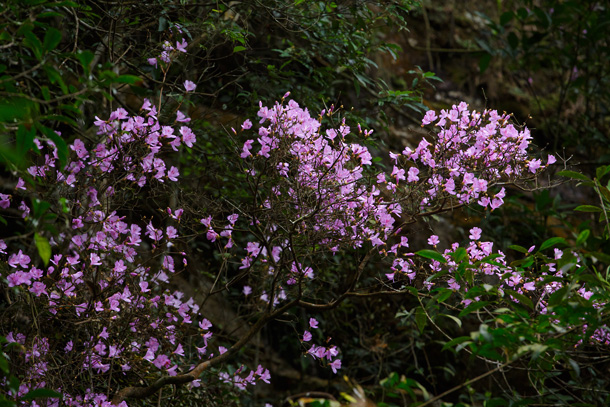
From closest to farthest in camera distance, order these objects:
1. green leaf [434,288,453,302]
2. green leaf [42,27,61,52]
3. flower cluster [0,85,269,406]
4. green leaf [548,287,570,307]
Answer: green leaf [42,27,61,52] → green leaf [548,287,570,307] → green leaf [434,288,453,302] → flower cluster [0,85,269,406]

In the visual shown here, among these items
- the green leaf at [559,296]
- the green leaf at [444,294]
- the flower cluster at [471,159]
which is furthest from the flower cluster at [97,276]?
the green leaf at [559,296]

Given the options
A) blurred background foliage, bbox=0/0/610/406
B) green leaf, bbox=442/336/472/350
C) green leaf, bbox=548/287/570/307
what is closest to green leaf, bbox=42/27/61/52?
blurred background foliage, bbox=0/0/610/406

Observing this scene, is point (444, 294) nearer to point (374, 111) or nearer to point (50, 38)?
point (50, 38)

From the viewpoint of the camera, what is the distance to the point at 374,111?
122 inches

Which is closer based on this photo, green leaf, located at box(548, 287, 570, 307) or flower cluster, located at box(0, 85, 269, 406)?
green leaf, located at box(548, 287, 570, 307)

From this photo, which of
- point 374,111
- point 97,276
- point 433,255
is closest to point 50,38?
point 97,276

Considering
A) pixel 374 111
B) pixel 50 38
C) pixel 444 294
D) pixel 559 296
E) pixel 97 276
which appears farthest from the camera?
pixel 374 111

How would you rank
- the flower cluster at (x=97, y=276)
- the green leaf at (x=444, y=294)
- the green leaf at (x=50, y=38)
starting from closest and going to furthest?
1. the green leaf at (x=50, y=38)
2. the green leaf at (x=444, y=294)
3. the flower cluster at (x=97, y=276)

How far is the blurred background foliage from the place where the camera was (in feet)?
5.08

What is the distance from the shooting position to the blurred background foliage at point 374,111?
5.08 ft

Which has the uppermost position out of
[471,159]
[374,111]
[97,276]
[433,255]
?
[374,111]

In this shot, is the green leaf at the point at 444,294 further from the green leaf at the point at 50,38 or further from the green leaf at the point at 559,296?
the green leaf at the point at 50,38

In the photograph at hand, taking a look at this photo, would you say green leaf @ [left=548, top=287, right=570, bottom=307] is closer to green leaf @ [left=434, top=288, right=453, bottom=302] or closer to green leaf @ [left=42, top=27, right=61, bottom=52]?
green leaf @ [left=434, top=288, right=453, bottom=302]

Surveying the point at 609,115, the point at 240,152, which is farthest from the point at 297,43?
the point at 609,115
